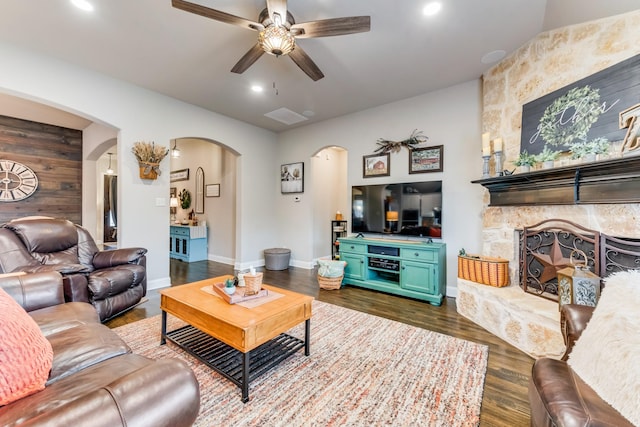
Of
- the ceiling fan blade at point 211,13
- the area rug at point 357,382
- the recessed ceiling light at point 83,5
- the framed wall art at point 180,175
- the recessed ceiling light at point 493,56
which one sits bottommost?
the area rug at point 357,382

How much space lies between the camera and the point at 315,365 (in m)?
1.97

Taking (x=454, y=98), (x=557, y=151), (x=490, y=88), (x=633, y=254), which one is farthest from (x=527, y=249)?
(x=454, y=98)

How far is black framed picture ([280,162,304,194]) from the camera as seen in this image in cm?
527

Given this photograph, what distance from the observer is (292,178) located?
17.7 ft

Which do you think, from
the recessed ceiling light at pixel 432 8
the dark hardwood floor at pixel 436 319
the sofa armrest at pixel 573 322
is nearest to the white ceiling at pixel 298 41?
the recessed ceiling light at pixel 432 8

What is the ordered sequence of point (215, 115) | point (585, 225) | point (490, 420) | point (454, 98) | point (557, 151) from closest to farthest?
point (490, 420) < point (585, 225) < point (557, 151) < point (454, 98) < point (215, 115)

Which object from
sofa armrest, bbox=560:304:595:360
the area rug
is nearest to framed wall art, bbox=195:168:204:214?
the area rug

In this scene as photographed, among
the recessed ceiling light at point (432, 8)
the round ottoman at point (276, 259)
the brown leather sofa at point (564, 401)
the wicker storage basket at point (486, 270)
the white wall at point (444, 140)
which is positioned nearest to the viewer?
the brown leather sofa at point (564, 401)

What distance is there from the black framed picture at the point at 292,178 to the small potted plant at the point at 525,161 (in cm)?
352

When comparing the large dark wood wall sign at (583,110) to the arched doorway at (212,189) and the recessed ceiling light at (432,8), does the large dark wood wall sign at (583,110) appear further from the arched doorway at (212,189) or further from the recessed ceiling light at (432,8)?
the arched doorway at (212,189)

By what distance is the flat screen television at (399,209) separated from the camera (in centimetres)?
359

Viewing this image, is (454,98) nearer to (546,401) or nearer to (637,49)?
(637,49)

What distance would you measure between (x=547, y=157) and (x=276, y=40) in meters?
2.53

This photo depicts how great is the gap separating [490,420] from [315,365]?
1.10 m
